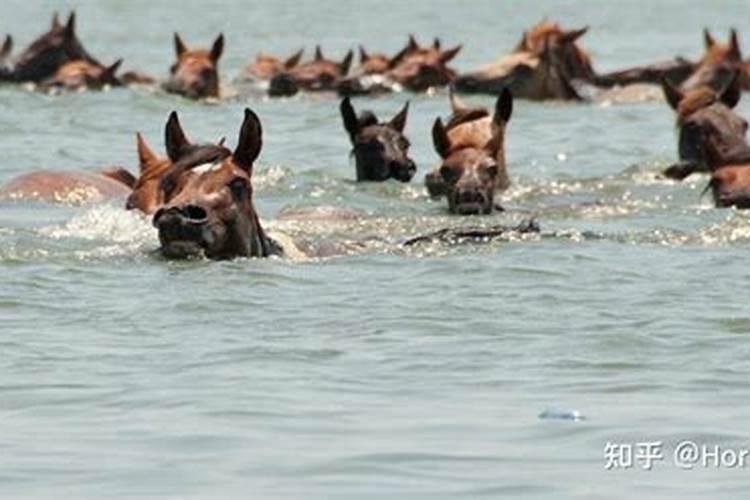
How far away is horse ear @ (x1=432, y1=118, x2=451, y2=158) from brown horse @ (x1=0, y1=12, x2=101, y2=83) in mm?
15568

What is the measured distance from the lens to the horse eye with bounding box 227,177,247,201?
14.9m

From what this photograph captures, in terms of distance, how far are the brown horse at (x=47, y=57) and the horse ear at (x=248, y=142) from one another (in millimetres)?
20429

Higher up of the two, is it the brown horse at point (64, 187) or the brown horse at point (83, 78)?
the brown horse at point (64, 187)

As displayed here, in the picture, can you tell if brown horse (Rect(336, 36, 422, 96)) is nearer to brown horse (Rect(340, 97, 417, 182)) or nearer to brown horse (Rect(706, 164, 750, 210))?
brown horse (Rect(340, 97, 417, 182))

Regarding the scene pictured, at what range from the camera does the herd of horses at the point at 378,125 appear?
15.0 meters

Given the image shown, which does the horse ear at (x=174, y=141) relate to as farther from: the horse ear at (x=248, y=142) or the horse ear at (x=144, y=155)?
the horse ear at (x=144, y=155)

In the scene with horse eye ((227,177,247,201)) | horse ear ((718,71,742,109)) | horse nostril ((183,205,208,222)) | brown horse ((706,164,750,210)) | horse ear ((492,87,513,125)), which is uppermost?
horse eye ((227,177,247,201))

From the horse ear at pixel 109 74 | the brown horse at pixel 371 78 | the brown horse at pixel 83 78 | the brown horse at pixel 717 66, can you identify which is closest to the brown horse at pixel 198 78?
Answer: the horse ear at pixel 109 74

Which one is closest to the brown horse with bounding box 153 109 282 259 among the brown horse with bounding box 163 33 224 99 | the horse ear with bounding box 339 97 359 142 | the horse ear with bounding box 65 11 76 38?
the horse ear with bounding box 339 97 359 142

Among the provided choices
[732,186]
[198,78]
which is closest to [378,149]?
[732,186]

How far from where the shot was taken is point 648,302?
14289 millimetres

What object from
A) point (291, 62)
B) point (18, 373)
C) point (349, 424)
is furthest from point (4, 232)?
point (291, 62)

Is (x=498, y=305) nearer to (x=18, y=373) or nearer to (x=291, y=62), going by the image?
(x=18, y=373)

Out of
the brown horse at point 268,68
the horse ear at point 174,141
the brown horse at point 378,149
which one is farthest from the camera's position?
the brown horse at point 268,68
